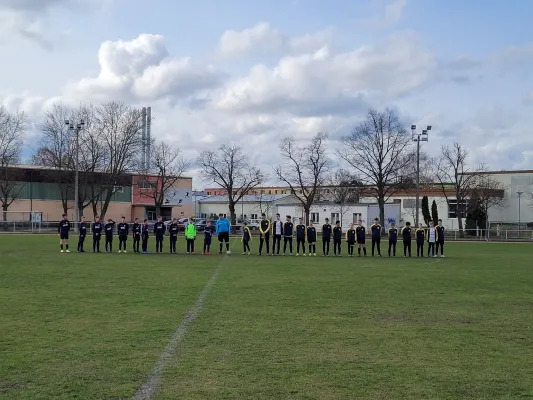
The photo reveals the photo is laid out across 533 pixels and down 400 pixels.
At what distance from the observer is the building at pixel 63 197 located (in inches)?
2810

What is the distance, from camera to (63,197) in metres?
73.8

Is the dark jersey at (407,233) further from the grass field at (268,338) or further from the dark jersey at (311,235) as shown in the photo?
the grass field at (268,338)

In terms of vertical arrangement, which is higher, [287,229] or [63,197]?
[63,197]

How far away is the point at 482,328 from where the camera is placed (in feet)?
31.9

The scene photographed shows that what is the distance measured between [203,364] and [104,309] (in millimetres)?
4543

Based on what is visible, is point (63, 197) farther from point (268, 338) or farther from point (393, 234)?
point (268, 338)

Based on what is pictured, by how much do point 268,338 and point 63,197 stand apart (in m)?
69.2

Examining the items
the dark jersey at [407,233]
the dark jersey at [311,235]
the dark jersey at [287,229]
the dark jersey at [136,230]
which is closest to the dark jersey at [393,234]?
the dark jersey at [407,233]

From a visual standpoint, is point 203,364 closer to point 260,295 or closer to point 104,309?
point 104,309

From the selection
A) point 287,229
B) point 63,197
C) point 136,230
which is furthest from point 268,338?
point 63,197

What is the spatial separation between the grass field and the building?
54.9m

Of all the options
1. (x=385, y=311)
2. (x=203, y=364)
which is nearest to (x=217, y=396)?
(x=203, y=364)

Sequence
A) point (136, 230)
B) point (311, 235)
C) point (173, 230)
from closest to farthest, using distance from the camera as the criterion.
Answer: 1. point (136, 230)
2. point (173, 230)
3. point (311, 235)

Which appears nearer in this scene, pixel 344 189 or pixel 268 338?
pixel 268 338
